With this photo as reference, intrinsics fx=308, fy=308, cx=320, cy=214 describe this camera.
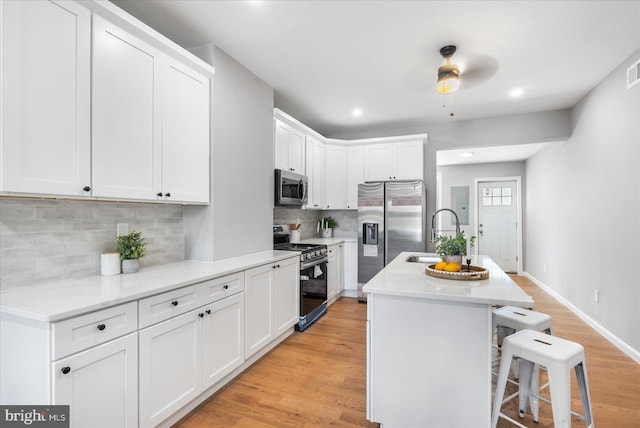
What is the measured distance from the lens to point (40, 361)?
1.25m

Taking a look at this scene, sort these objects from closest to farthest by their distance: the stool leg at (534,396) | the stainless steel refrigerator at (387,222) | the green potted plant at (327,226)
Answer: the stool leg at (534,396), the stainless steel refrigerator at (387,222), the green potted plant at (327,226)

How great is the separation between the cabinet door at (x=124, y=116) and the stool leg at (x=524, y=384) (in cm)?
258

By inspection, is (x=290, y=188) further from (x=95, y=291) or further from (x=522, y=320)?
(x=522, y=320)

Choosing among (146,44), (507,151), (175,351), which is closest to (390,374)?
(175,351)

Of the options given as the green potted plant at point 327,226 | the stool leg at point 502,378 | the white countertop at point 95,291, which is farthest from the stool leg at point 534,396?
the green potted plant at point 327,226

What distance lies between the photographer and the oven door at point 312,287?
11.0ft

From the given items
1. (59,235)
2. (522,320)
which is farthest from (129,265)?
(522,320)

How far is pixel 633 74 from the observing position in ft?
8.95

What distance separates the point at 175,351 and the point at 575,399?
8.78 feet

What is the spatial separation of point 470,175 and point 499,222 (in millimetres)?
1175

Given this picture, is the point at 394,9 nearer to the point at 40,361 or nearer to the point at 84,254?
the point at 84,254

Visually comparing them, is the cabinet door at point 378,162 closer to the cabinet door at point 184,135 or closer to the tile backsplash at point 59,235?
the cabinet door at point 184,135

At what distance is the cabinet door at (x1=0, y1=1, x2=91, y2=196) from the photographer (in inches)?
53.5

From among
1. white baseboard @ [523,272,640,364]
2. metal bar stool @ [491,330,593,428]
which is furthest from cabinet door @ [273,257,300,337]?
white baseboard @ [523,272,640,364]
